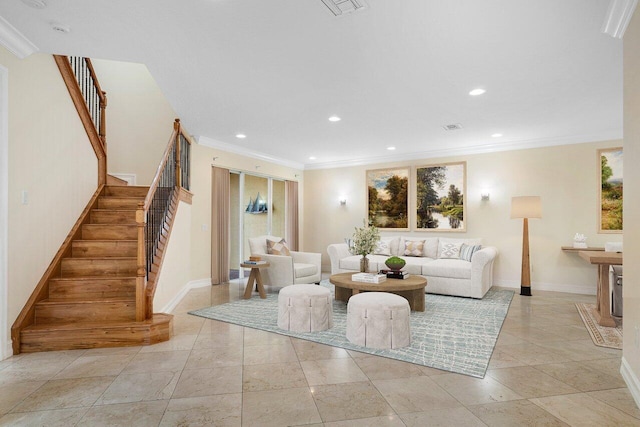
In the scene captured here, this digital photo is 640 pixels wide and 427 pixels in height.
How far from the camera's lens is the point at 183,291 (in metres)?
5.69

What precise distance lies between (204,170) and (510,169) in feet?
18.9

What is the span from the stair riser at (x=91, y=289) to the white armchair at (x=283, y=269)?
2415 mm

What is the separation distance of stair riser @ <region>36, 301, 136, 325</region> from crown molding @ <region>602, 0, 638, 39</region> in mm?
4773

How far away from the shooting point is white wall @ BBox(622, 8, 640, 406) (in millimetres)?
2312

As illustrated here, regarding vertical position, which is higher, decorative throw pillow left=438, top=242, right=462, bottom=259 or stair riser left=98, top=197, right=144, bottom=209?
stair riser left=98, top=197, right=144, bottom=209

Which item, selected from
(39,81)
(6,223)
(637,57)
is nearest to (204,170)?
(39,81)

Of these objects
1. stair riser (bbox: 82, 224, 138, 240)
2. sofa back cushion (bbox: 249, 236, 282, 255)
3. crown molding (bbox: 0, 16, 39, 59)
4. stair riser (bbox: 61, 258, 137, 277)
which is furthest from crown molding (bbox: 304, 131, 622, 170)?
crown molding (bbox: 0, 16, 39, 59)

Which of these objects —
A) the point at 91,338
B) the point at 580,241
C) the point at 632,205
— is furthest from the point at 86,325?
the point at 580,241

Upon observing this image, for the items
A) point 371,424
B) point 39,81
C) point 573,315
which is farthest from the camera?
point 573,315

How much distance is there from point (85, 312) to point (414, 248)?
5.38m

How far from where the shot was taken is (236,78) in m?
3.88

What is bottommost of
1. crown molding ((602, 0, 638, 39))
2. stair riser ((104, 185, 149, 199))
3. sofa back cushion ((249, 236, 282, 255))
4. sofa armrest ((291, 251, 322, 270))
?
sofa armrest ((291, 251, 322, 270))

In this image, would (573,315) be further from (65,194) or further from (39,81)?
(39,81)

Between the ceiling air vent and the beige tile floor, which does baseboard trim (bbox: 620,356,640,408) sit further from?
the ceiling air vent
